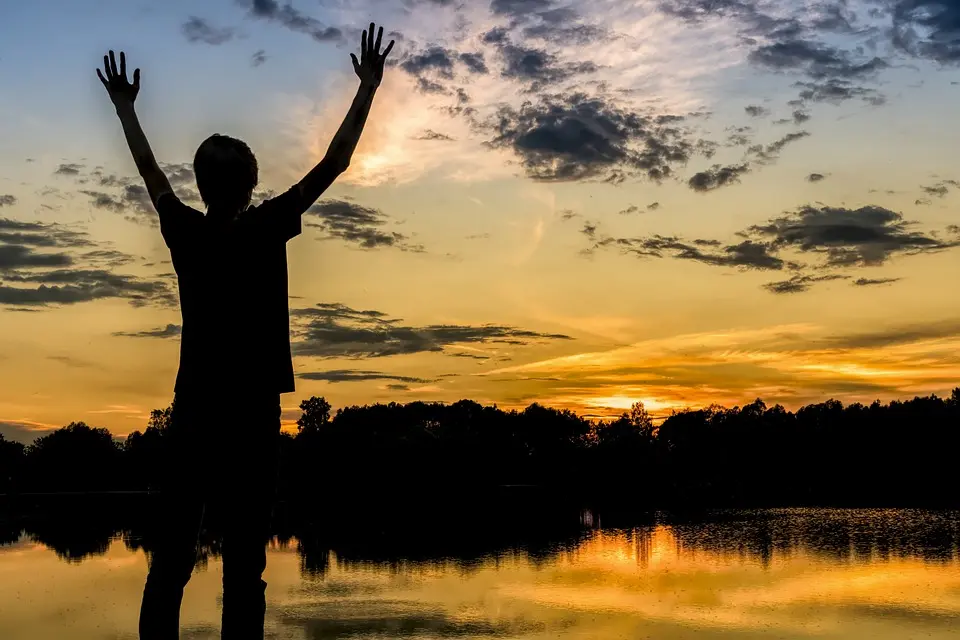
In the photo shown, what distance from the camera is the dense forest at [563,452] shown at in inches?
3770

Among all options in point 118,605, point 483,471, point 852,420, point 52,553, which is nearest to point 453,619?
point 118,605

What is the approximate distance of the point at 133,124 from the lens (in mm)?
3957

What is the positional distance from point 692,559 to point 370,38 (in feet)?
63.6

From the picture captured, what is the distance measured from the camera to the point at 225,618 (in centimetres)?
365

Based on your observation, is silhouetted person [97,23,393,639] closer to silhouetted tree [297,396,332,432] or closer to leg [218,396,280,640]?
leg [218,396,280,640]

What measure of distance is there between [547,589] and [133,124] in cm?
1384

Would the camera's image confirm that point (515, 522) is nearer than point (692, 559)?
No

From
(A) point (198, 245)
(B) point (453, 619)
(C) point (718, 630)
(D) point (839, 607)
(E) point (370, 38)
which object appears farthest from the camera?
(D) point (839, 607)

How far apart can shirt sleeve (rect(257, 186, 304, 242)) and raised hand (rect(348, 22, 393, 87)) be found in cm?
67

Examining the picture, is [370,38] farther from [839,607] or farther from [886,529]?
[886,529]

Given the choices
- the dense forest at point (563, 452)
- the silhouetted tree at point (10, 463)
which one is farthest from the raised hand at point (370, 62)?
the silhouetted tree at point (10, 463)

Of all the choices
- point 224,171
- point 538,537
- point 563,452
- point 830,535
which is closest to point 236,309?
point 224,171

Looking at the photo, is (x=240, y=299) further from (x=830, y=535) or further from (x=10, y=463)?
(x=10, y=463)

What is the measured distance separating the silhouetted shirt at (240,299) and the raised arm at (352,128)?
85 mm
